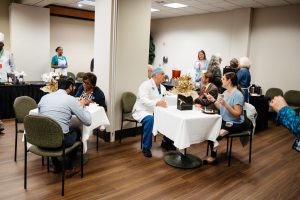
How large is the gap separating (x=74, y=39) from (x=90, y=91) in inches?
226

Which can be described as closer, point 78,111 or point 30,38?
point 78,111

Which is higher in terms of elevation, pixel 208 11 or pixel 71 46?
pixel 208 11

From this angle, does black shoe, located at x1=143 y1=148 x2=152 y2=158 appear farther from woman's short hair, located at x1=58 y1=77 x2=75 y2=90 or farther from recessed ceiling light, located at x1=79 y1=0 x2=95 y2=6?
recessed ceiling light, located at x1=79 y1=0 x2=95 y2=6

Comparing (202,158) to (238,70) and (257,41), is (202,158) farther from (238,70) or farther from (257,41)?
(257,41)

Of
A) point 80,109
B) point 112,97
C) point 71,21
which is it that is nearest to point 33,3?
point 71,21

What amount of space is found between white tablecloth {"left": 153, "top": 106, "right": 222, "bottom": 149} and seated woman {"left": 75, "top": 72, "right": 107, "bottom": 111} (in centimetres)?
94

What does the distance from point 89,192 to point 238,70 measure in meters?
4.12

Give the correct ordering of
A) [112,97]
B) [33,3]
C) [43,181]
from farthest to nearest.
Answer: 1. [33,3]
2. [112,97]
3. [43,181]

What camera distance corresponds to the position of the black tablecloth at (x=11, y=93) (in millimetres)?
5320

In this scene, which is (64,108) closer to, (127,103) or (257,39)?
(127,103)

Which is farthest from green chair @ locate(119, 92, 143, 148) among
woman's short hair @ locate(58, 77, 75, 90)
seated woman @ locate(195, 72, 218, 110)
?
woman's short hair @ locate(58, 77, 75, 90)

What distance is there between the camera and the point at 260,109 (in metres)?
5.68

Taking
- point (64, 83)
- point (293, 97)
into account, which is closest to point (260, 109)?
point (293, 97)

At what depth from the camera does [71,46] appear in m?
8.98
